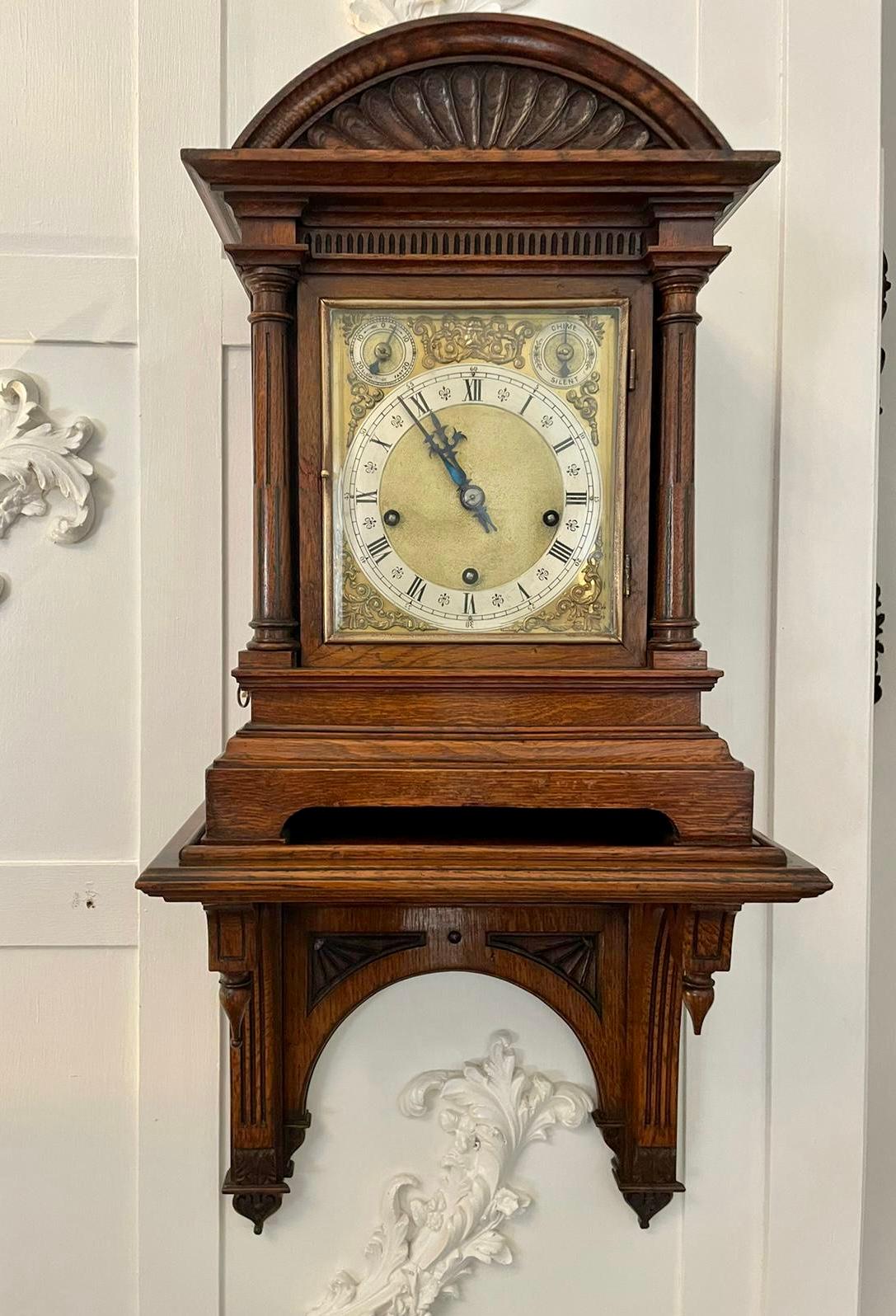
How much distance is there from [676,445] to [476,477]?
0.14m

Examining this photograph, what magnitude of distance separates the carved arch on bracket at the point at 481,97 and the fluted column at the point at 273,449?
0.10 metres

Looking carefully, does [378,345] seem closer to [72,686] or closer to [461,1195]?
[72,686]

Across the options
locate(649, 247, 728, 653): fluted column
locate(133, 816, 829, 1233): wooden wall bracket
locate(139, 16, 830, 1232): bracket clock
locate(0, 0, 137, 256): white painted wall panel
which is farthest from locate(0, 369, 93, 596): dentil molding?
locate(649, 247, 728, 653): fluted column

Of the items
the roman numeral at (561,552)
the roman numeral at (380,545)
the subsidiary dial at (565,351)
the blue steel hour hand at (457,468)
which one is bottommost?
the roman numeral at (561,552)

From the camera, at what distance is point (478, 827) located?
811 mm

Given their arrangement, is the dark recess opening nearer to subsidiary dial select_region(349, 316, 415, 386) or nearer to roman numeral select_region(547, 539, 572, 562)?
roman numeral select_region(547, 539, 572, 562)

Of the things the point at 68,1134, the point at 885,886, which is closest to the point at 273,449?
the point at 68,1134

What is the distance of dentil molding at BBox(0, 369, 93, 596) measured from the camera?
95 centimetres

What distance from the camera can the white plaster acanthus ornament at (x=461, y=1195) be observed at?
A: 3.13 feet

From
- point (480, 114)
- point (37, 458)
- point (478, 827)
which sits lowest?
point (478, 827)

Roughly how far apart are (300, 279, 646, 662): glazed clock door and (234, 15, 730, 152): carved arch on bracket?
4.8 inches

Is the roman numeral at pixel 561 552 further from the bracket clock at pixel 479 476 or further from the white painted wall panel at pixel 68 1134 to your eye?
the white painted wall panel at pixel 68 1134

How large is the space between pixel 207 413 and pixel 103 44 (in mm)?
358

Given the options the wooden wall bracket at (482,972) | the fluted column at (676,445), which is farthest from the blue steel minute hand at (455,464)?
the wooden wall bracket at (482,972)
